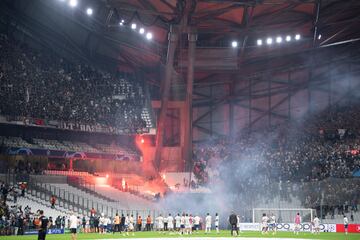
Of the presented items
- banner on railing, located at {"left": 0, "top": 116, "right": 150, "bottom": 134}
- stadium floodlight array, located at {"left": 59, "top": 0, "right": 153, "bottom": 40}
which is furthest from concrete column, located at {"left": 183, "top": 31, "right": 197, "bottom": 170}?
banner on railing, located at {"left": 0, "top": 116, "right": 150, "bottom": 134}

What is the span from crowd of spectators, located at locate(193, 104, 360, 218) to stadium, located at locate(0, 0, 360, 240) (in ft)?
0.51

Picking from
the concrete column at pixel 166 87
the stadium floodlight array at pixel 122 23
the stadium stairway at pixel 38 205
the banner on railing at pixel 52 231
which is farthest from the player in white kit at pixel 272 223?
the stadium floodlight array at pixel 122 23

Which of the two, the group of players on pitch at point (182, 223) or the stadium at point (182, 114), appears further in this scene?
the stadium at point (182, 114)

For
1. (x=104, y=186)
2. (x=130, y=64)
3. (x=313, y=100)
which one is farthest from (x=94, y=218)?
(x=313, y=100)

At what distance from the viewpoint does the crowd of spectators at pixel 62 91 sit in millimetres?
56031

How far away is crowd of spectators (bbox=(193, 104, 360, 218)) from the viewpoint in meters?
50.0

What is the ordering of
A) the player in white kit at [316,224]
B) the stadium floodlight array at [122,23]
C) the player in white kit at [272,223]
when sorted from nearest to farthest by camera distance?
the player in white kit at [316,224], the player in white kit at [272,223], the stadium floodlight array at [122,23]

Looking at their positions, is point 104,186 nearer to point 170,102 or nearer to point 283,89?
point 170,102

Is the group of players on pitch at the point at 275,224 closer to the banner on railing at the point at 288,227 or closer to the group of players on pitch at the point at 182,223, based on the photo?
the banner on railing at the point at 288,227

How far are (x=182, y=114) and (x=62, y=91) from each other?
14407 mm

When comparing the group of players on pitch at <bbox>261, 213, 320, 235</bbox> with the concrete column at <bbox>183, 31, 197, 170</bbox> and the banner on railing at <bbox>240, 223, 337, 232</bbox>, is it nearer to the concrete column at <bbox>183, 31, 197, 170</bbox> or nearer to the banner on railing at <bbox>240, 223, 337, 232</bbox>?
the banner on railing at <bbox>240, 223, 337, 232</bbox>

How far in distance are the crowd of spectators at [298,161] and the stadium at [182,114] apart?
0.15 meters

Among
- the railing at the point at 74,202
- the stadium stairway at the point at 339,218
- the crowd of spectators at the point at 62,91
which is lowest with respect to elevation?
the stadium stairway at the point at 339,218

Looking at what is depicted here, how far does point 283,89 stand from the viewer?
70.8 meters
